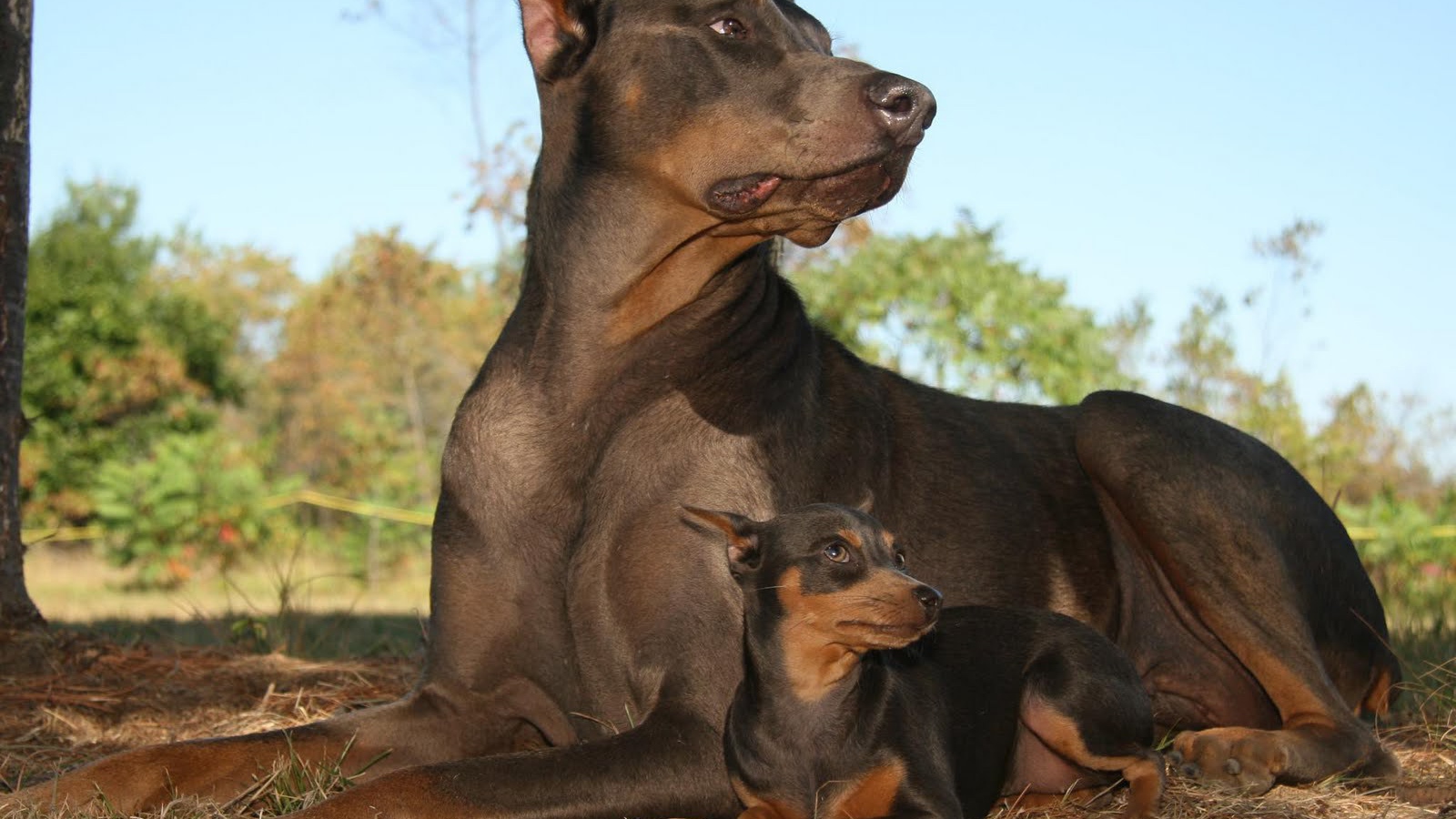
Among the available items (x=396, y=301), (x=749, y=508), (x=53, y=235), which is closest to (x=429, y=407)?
(x=396, y=301)

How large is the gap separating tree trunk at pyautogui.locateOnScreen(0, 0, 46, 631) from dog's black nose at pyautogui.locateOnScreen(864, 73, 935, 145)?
353 centimetres

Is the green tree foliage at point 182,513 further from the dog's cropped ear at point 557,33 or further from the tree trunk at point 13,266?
the dog's cropped ear at point 557,33

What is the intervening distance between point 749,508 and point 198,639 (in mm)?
5557

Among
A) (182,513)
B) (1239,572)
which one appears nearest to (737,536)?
(1239,572)

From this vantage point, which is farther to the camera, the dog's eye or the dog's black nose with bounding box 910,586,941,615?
the dog's eye

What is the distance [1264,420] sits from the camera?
1254 cm

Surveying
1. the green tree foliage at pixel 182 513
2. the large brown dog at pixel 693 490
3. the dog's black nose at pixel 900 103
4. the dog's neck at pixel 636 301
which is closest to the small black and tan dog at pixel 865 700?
the large brown dog at pixel 693 490

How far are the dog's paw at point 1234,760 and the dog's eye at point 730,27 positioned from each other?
7.88 feet

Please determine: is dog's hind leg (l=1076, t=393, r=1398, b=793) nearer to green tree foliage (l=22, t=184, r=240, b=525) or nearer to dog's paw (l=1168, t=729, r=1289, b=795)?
dog's paw (l=1168, t=729, r=1289, b=795)

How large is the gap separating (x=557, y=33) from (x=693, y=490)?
1.35m

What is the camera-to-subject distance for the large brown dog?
3582 millimetres

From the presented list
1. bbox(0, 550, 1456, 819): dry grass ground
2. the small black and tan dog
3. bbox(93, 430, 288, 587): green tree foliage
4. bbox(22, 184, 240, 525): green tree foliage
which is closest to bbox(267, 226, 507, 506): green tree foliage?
bbox(22, 184, 240, 525): green tree foliage

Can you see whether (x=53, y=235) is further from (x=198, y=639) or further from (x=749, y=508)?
(x=749, y=508)

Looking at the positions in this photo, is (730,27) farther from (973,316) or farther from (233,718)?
(973,316)
